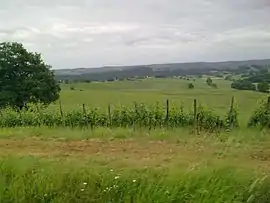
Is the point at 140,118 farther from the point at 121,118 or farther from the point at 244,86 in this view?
the point at 244,86

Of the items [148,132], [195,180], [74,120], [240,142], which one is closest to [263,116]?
[240,142]

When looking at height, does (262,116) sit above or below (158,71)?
above

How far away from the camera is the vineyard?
17719 mm

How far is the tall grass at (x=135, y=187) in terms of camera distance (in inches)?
197

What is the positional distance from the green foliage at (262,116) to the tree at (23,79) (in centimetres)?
2366

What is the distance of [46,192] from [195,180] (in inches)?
74.3

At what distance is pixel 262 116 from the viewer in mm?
17359

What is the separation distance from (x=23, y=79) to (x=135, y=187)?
35.9 meters

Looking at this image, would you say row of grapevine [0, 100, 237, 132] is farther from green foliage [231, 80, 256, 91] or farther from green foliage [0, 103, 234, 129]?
green foliage [231, 80, 256, 91]

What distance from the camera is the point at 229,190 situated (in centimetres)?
511

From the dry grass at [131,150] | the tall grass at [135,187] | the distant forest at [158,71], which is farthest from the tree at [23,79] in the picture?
the distant forest at [158,71]

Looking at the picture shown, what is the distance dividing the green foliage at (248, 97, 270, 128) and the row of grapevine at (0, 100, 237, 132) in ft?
2.42

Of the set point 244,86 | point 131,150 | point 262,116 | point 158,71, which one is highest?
point 262,116

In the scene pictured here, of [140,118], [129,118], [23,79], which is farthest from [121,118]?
[23,79]
